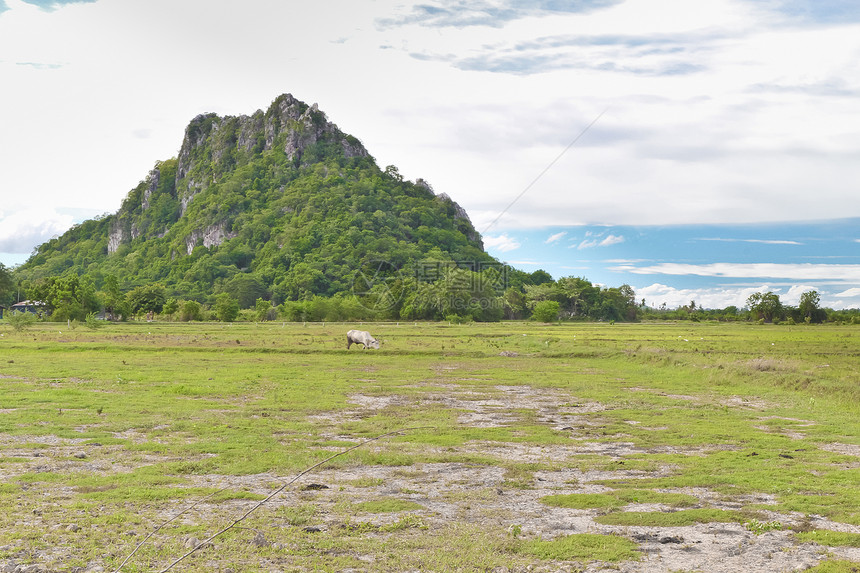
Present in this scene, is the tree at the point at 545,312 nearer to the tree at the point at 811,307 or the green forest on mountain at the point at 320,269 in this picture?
the green forest on mountain at the point at 320,269

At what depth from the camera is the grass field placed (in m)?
7.77

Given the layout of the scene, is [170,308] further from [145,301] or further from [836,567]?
[836,567]

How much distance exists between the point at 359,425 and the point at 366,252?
129857mm

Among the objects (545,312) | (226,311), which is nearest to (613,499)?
(226,311)

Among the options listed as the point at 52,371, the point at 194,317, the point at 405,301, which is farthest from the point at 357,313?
the point at 52,371

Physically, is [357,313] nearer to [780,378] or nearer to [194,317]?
[194,317]

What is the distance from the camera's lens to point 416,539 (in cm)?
812

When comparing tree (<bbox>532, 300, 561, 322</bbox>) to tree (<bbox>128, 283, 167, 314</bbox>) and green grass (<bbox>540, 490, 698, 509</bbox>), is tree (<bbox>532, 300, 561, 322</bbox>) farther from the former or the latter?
green grass (<bbox>540, 490, 698, 509</bbox>)

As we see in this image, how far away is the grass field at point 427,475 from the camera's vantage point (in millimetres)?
7770

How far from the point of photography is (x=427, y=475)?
11.4m

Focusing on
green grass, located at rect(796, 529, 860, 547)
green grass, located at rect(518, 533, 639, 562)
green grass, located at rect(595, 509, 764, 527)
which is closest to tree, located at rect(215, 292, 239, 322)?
green grass, located at rect(595, 509, 764, 527)
